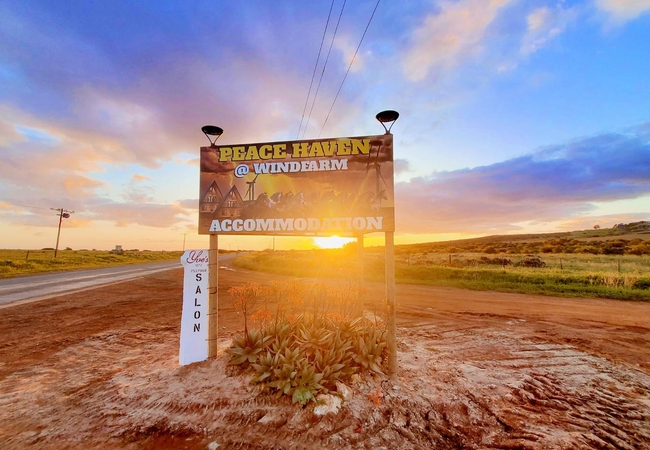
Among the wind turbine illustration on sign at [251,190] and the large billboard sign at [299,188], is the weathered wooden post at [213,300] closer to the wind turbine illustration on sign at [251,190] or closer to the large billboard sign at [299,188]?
the large billboard sign at [299,188]

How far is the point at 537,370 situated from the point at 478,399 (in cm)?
225

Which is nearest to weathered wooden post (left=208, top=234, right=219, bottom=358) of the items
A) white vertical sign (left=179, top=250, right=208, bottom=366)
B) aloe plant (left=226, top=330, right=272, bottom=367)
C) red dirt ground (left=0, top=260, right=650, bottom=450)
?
white vertical sign (left=179, top=250, right=208, bottom=366)

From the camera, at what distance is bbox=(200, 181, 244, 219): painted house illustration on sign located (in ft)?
21.6

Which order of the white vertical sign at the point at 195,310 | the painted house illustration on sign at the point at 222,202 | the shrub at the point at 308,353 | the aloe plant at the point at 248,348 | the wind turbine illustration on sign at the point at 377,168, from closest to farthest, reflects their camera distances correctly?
the shrub at the point at 308,353
the aloe plant at the point at 248,348
the wind turbine illustration on sign at the point at 377,168
the white vertical sign at the point at 195,310
the painted house illustration on sign at the point at 222,202

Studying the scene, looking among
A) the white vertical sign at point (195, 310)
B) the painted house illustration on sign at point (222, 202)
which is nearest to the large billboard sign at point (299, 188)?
the painted house illustration on sign at point (222, 202)

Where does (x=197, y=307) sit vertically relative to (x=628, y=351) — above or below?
above

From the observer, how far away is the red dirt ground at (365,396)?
13.1 ft

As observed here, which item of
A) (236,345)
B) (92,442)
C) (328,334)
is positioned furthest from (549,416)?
(92,442)

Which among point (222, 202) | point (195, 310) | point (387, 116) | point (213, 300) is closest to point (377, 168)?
point (387, 116)

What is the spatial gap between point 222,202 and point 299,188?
5.76 ft

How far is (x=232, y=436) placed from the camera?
3.98 m

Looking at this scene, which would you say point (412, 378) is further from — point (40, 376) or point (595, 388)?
point (40, 376)

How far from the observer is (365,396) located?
15.7 ft

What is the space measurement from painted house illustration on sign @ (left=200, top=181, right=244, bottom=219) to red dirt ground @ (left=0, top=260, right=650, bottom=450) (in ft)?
9.98
